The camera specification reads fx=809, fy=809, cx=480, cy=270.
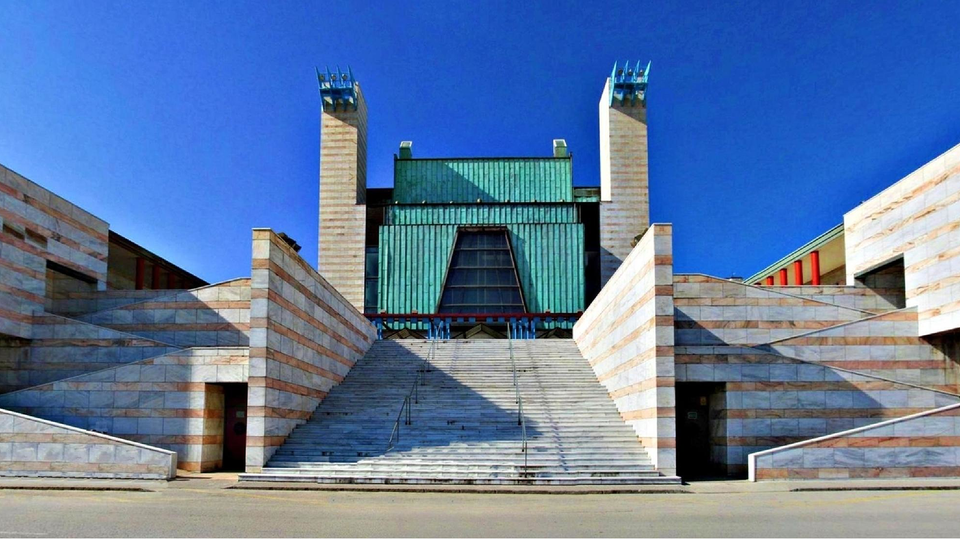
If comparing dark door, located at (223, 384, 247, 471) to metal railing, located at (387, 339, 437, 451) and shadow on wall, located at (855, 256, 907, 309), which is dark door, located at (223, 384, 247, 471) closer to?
metal railing, located at (387, 339, 437, 451)

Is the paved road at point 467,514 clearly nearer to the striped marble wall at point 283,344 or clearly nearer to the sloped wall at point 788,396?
the striped marble wall at point 283,344

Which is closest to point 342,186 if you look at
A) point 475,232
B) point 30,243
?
point 475,232

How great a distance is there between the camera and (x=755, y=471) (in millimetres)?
18141

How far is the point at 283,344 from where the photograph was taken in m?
20.1

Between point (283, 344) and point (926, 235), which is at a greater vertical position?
point (926, 235)

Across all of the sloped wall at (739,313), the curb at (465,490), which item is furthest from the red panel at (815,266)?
the curb at (465,490)

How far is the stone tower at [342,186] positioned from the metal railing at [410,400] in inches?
530

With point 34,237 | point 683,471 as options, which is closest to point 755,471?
point 683,471

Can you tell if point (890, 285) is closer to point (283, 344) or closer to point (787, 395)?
point (787, 395)

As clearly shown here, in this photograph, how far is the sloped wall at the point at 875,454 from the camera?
1825 cm

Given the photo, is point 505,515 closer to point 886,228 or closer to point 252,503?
point 252,503

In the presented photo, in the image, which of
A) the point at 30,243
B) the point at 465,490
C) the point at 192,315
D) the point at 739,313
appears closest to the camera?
the point at 465,490

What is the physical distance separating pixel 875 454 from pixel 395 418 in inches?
466

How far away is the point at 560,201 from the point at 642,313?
22541mm
